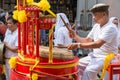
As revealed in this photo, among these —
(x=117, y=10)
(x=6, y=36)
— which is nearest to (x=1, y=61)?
(x=6, y=36)

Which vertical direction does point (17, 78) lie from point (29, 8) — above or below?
below

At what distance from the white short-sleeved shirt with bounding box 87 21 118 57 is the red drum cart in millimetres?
643

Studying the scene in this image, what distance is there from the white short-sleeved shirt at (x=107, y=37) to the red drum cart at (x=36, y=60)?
0.64 metres

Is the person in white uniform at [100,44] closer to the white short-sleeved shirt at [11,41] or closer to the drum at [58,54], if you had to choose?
the drum at [58,54]

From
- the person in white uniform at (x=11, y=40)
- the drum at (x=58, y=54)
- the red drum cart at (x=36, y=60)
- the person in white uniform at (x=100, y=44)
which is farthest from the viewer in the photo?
the person in white uniform at (x=11, y=40)

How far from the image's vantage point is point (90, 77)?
13.7 feet

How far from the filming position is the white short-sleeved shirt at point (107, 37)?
411cm

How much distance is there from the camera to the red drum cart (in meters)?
3.29

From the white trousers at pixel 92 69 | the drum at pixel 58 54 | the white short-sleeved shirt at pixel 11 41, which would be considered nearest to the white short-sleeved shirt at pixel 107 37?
the white trousers at pixel 92 69

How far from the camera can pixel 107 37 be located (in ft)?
13.4

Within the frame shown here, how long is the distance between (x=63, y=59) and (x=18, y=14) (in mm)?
679

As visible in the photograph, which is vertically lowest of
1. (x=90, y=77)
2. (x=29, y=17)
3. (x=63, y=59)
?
(x=90, y=77)

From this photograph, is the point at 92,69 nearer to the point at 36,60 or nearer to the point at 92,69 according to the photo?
the point at 92,69

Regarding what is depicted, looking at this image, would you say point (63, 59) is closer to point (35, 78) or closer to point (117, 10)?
point (35, 78)
